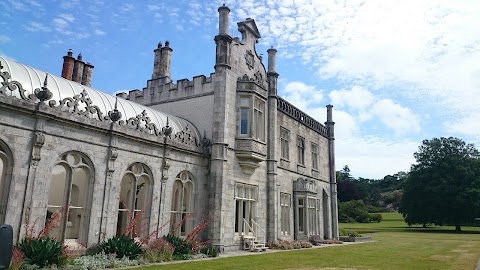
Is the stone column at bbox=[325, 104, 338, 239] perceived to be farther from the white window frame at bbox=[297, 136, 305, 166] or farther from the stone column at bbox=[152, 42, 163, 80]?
the stone column at bbox=[152, 42, 163, 80]

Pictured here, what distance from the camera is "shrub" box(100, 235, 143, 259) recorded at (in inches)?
505

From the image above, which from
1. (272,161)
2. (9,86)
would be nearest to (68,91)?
(9,86)

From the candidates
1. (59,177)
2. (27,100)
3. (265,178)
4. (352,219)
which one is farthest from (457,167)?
(27,100)

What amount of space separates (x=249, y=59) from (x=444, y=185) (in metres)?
42.1

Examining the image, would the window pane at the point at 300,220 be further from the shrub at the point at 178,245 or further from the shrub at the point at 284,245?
the shrub at the point at 178,245

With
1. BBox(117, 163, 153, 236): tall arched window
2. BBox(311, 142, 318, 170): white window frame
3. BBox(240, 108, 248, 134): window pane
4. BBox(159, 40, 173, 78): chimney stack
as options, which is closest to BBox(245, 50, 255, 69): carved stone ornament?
BBox(240, 108, 248, 134): window pane

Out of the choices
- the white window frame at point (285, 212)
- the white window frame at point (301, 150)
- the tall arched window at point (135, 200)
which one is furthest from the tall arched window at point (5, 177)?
the white window frame at point (301, 150)

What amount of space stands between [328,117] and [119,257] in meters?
25.0

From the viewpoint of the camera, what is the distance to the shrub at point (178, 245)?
15070 millimetres

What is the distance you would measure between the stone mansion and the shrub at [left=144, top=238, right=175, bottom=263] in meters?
0.95

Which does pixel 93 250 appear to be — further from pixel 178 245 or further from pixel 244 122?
pixel 244 122

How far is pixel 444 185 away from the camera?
51438mm

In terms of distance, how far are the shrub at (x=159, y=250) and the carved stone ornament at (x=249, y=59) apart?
11.6 metres

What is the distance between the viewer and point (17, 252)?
32.6ft
